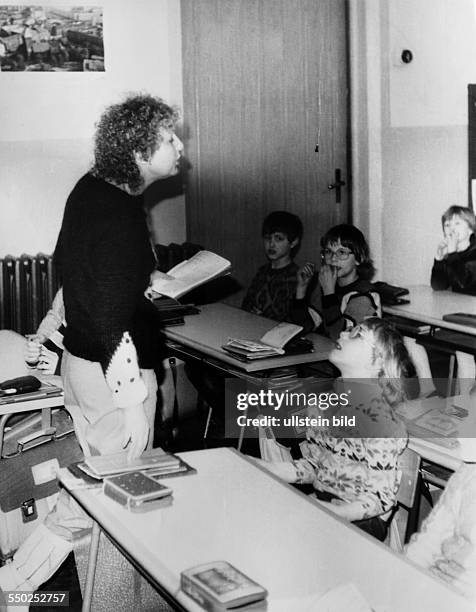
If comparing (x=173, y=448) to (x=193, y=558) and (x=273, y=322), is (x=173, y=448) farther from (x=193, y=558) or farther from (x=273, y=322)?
(x=193, y=558)

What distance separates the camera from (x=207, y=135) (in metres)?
5.21

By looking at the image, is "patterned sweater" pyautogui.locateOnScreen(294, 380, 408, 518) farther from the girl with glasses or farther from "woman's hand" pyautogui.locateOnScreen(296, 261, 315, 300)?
"woman's hand" pyautogui.locateOnScreen(296, 261, 315, 300)

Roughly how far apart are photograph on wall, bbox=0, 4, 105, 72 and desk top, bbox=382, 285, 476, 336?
240 cm

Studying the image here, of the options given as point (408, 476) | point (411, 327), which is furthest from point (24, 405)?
point (411, 327)

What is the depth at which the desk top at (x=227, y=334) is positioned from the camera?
9.46ft

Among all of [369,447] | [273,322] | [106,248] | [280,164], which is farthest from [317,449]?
[280,164]

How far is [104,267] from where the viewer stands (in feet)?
6.66

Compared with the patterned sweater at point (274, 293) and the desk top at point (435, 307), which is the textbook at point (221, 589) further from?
the patterned sweater at point (274, 293)

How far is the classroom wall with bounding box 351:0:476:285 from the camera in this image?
4355 millimetres

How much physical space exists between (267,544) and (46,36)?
12.2ft

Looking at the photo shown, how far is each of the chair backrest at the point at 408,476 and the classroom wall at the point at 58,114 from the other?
3.37m

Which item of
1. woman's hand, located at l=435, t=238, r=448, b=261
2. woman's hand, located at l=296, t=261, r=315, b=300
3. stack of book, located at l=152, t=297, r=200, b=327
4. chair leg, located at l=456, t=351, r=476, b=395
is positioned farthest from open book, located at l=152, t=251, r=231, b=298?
woman's hand, located at l=435, t=238, r=448, b=261

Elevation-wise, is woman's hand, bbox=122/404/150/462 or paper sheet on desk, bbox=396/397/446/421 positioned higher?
woman's hand, bbox=122/404/150/462

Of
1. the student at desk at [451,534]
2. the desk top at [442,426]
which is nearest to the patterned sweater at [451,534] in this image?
the student at desk at [451,534]
